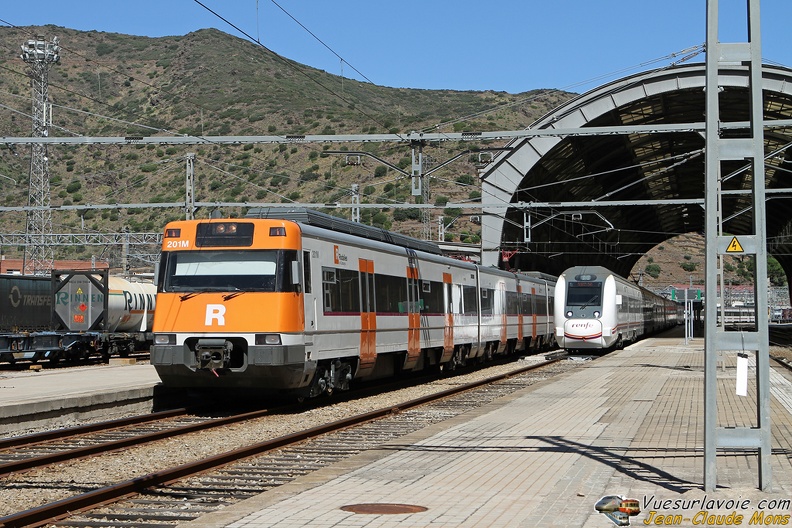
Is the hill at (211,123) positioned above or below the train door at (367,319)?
above

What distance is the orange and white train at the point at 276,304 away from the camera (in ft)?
56.6

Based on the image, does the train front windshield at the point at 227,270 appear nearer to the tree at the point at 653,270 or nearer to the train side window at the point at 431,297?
the train side window at the point at 431,297

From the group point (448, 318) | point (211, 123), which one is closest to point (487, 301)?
point (448, 318)

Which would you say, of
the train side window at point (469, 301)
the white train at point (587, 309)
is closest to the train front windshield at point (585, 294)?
the white train at point (587, 309)

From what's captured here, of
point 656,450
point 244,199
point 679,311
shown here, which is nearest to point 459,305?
point 656,450

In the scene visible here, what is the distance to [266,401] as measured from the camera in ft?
67.5

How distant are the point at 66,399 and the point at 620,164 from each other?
51311mm

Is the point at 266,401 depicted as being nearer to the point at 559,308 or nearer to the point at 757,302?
the point at 757,302

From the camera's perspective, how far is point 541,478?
10555 mm

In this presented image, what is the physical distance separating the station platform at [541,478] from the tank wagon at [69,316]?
63.6 feet

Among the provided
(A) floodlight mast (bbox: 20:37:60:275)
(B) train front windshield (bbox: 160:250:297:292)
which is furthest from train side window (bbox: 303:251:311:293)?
(A) floodlight mast (bbox: 20:37:60:275)

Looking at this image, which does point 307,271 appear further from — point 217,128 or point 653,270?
point 653,270

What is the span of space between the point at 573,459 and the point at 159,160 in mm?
117258

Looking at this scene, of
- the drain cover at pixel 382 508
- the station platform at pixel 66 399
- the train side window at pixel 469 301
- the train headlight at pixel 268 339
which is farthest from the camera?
the train side window at pixel 469 301
